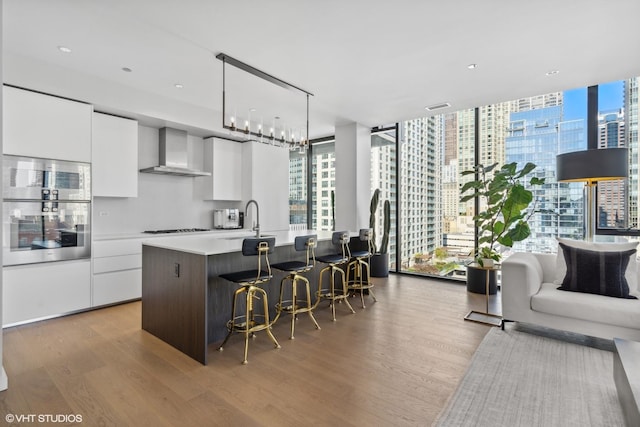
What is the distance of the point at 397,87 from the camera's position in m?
4.04

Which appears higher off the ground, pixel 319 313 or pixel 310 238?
pixel 310 238

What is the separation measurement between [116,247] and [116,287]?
1.69 ft

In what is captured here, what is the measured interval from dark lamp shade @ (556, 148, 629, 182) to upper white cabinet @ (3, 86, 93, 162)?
5.53m

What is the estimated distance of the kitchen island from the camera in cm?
260

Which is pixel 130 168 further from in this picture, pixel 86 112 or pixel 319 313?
pixel 319 313

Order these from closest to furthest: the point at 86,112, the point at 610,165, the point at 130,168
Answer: the point at 610,165 < the point at 86,112 < the point at 130,168

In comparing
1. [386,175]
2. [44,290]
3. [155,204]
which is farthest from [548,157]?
[44,290]

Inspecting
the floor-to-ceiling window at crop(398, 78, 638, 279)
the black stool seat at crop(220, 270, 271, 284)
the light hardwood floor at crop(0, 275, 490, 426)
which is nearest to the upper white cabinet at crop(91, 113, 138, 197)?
the light hardwood floor at crop(0, 275, 490, 426)

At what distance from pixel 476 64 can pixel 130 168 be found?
179 inches

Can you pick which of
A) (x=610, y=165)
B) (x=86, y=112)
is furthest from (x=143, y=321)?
(x=610, y=165)

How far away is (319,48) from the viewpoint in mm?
3062

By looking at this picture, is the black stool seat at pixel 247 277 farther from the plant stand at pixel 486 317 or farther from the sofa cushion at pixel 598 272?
the sofa cushion at pixel 598 272

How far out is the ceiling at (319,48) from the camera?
248cm

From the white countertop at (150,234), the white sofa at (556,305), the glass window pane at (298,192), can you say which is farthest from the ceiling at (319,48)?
the glass window pane at (298,192)
